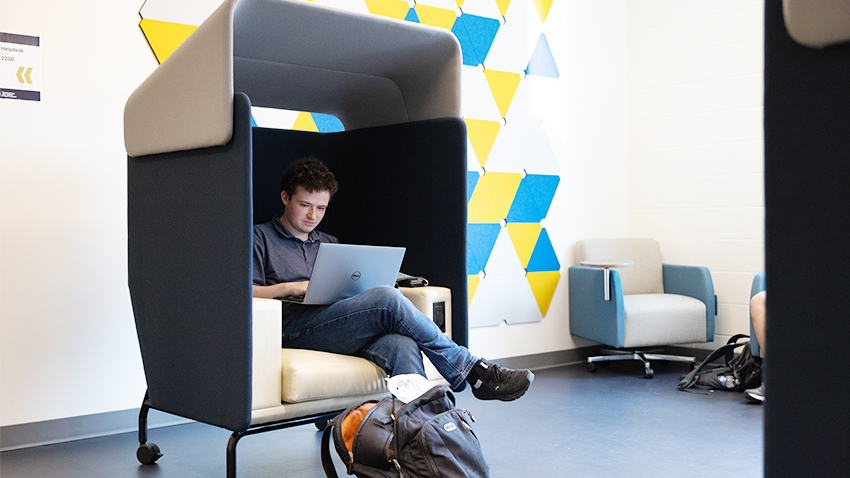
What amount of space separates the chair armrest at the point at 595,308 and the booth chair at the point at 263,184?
82.0 inches

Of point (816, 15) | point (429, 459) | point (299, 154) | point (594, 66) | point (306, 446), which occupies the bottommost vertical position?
point (306, 446)

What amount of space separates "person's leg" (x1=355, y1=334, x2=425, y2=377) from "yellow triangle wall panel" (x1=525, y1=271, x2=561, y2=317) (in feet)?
8.46

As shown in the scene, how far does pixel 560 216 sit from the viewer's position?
205 inches

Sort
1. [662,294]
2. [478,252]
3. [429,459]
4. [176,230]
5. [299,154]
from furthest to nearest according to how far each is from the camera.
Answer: [662,294] < [478,252] < [299,154] < [176,230] < [429,459]

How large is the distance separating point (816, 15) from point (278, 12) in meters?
2.10

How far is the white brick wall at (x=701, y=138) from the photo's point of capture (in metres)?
4.97

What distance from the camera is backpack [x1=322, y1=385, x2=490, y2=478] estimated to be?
219 centimetres

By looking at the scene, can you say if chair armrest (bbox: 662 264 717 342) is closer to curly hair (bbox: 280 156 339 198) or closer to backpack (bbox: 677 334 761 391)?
backpack (bbox: 677 334 761 391)

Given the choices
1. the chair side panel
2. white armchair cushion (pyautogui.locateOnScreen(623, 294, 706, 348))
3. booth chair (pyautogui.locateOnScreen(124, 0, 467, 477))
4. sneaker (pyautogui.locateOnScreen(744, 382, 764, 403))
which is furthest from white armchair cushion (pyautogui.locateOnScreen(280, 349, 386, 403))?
white armchair cushion (pyautogui.locateOnScreen(623, 294, 706, 348))

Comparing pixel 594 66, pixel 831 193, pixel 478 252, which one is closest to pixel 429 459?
pixel 831 193

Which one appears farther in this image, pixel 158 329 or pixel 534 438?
pixel 534 438

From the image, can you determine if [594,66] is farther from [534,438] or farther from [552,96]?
[534,438]

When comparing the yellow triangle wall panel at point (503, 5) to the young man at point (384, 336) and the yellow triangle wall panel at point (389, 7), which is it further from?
the young man at point (384, 336)

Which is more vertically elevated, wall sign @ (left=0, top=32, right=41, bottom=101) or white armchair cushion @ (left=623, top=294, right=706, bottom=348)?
wall sign @ (left=0, top=32, right=41, bottom=101)
